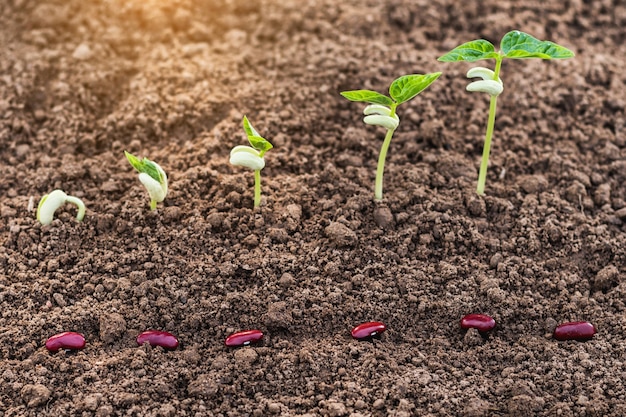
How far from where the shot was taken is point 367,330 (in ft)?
8.58

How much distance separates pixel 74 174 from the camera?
3061 mm

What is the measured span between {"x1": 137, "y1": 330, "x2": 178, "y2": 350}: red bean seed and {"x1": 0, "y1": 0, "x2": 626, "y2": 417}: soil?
1.1 inches

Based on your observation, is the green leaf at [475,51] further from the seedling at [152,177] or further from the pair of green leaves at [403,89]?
the seedling at [152,177]

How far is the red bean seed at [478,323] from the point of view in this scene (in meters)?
2.64

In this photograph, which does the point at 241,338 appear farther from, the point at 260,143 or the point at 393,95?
the point at 393,95

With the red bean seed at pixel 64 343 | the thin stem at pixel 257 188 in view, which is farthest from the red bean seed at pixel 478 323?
the red bean seed at pixel 64 343

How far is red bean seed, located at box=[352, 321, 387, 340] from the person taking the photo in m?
2.61

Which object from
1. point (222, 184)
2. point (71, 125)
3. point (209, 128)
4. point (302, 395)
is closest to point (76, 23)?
point (71, 125)

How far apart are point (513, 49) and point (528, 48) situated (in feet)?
0.15

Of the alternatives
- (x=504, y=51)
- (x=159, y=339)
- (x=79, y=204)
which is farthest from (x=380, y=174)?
(x=79, y=204)

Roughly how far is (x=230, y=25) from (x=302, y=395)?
6.01 feet

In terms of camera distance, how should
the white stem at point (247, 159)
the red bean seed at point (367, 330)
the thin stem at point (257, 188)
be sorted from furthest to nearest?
1. the thin stem at point (257, 188)
2. the white stem at point (247, 159)
3. the red bean seed at point (367, 330)

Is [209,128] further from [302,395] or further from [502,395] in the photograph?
[502,395]

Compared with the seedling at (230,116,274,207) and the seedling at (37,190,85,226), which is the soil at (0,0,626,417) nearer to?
the seedling at (37,190,85,226)
